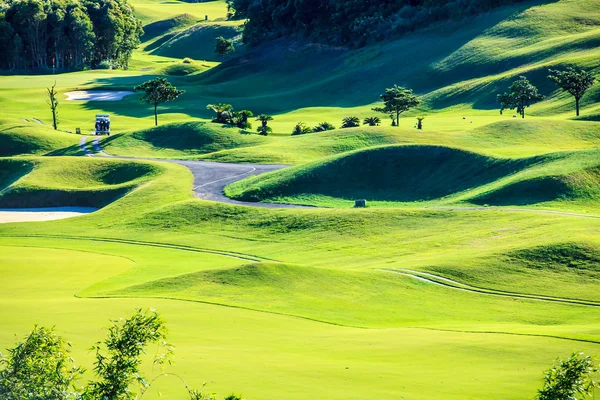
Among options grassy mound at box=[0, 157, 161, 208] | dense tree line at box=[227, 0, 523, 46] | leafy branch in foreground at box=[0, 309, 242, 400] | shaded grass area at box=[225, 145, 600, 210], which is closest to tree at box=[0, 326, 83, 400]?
leafy branch in foreground at box=[0, 309, 242, 400]

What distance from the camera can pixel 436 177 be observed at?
74875mm

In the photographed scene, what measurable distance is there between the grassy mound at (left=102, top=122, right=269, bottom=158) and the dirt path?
58829 millimetres

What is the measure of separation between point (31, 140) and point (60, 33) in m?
75.1

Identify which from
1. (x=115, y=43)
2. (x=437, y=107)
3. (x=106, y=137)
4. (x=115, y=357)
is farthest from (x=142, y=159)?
(x=115, y=43)

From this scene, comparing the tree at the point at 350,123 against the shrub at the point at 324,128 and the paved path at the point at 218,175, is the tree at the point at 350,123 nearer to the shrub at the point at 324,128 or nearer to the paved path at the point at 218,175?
the shrub at the point at 324,128

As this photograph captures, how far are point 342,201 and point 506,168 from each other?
1275 centimetres

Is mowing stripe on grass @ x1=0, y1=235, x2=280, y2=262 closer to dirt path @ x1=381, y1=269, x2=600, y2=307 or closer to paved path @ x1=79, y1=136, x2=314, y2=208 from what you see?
paved path @ x1=79, y1=136, x2=314, y2=208

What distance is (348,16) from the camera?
17025 cm

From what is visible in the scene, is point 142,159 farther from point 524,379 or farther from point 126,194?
point 524,379

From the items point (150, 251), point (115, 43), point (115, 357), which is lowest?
point (150, 251)

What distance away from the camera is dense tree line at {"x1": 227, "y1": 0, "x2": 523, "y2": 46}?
161125 mm

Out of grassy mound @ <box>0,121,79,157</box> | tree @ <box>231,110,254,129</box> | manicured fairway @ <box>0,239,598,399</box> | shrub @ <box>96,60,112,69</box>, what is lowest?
manicured fairway @ <box>0,239,598,399</box>

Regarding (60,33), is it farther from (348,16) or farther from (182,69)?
(348,16)

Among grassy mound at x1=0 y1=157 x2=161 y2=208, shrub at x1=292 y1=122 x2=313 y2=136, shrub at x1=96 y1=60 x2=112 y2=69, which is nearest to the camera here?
grassy mound at x1=0 y1=157 x2=161 y2=208
